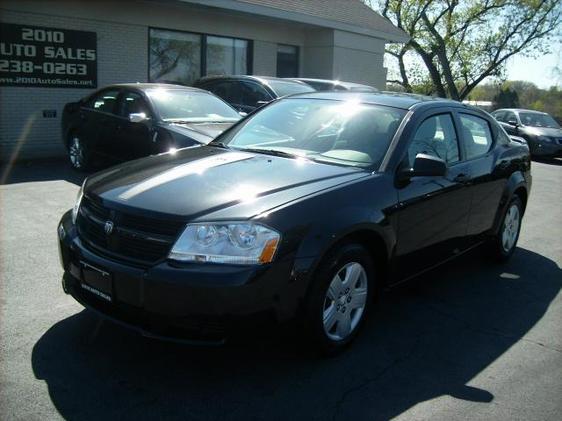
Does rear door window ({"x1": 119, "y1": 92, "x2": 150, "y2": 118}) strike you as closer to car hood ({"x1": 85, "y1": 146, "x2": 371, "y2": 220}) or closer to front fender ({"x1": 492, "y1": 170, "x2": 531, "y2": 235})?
car hood ({"x1": 85, "y1": 146, "x2": 371, "y2": 220})

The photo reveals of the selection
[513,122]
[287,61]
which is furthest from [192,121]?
[513,122]

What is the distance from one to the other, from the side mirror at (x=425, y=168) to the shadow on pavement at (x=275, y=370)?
110 cm

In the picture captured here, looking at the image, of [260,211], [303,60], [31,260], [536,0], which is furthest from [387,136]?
[536,0]

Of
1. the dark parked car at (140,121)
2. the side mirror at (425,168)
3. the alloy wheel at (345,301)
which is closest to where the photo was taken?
the alloy wheel at (345,301)

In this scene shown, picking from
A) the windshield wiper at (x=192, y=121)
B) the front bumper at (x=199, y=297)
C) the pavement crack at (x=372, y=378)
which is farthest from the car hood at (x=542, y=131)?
the front bumper at (x=199, y=297)

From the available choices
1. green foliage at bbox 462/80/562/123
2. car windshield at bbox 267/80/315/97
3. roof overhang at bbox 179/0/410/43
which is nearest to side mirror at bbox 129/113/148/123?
car windshield at bbox 267/80/315/97

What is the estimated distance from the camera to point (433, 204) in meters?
4.44

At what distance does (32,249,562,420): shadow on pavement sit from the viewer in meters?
3.08

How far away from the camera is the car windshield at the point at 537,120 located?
18438 mm

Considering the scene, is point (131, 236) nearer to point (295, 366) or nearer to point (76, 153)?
point (295, 366)

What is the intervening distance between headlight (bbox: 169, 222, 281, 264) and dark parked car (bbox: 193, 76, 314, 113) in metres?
7.99

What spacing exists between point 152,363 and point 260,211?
1120mm

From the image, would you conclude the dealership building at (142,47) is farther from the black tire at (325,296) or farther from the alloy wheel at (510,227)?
the black tire at (325,296)

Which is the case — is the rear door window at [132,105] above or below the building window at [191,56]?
below
